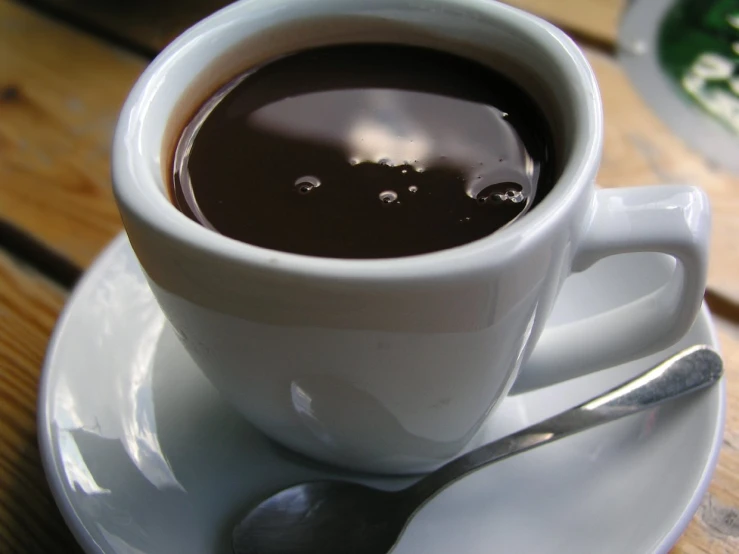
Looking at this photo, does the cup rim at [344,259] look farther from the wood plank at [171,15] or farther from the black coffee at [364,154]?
the wood plank at [171,15]

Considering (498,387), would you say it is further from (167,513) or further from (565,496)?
(167,513)

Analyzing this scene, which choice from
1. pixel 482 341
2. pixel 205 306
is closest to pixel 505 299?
pixel 482 341

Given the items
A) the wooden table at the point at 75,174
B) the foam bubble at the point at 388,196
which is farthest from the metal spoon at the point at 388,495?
the foam bubble at the point at 388,196

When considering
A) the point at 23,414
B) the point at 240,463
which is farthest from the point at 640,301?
the point at 23,414

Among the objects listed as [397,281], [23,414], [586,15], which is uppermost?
[397,281]

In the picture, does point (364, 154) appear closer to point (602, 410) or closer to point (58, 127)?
point (602, 410)

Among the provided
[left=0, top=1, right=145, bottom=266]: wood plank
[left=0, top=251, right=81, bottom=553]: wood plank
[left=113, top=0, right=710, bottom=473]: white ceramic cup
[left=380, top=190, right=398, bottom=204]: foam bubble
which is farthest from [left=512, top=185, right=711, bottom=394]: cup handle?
[left=0, top=1, right=145, bottom=266]: wood plank
